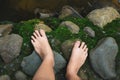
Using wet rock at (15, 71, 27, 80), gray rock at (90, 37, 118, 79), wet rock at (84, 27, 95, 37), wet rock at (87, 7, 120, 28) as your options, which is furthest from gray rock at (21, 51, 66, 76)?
Result: wet rock at (87, 7, 120, 28)

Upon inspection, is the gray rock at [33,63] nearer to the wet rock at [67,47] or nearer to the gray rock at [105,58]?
the wet rock at [67,47]

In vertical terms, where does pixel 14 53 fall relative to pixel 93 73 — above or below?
Result: above

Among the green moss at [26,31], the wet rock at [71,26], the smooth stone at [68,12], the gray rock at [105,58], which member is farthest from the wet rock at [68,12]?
the gray rock at [105,58]

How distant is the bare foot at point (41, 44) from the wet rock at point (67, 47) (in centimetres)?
16

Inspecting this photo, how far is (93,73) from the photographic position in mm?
3482

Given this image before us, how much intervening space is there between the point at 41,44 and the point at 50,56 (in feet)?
0.98

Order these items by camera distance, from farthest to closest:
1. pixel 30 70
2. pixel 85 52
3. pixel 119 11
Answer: pixel 119 11
pixel 85 52
pixel 30 70

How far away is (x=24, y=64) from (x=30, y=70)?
99 millimetres

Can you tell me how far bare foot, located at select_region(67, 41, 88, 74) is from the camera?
348 cm

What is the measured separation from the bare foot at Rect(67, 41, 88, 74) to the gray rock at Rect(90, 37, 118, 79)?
0.55 ft

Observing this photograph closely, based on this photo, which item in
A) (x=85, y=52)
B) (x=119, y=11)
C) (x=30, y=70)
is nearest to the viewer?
(x=30, y=70)

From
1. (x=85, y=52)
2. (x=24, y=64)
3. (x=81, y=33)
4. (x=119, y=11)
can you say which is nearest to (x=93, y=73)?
(x=85, y=52)

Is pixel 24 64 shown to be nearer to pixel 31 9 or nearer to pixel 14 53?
pixel 14 53

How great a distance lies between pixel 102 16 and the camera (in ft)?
12.5
